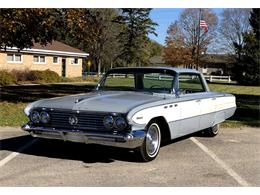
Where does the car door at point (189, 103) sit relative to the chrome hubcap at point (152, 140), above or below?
above

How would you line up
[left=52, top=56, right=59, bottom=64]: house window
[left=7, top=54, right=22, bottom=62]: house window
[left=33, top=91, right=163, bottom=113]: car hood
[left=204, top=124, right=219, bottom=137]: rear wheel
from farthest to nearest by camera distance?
[left=52, top=56, right=59, bottom=64]: house window < [left=7, top=54, right=22, bottom=62]: house window < [left=204, top=124, right=219, bottom=137]: rear wheel < [left=33, top=91, right=163, bottom=113]: car hood

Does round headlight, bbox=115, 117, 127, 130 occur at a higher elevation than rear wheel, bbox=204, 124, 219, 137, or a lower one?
higher

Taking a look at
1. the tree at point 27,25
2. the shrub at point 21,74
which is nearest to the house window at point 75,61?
the shrub at point 21,74

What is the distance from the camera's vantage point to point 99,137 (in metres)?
6.62

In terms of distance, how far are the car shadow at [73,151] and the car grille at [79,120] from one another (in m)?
0.53

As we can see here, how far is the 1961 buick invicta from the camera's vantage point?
6633 mm

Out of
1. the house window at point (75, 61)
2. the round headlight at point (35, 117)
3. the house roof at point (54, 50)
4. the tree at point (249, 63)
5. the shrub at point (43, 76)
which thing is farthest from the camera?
the tree at point (249, 63)

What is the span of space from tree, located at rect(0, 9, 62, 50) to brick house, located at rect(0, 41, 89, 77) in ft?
56.1

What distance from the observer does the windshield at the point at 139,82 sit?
818 centimetres

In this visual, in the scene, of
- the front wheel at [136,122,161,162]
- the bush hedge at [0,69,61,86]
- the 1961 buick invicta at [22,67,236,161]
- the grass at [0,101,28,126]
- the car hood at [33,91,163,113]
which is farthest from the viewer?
the bush hedge at [0,69,61,86]

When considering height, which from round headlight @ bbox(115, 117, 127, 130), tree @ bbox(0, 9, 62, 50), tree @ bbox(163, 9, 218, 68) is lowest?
round headlight @ bbox(115, 117, 127, 130)

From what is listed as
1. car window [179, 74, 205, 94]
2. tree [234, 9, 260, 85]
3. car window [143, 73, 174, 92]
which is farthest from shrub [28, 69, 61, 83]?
car window [143, 73, 174, 92]

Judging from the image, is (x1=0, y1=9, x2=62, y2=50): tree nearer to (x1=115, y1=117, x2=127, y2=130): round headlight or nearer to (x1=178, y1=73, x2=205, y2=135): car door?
(x1=178, y1=73, x2=205, y2=135): car door

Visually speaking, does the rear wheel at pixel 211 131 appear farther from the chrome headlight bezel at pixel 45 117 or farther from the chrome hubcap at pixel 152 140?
the chrome headlight bezel at pixel 45 117
